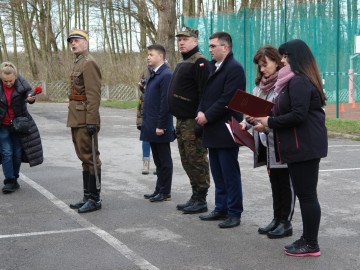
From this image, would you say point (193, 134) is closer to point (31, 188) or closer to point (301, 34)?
point (31, 188)

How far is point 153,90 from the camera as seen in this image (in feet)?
24.3

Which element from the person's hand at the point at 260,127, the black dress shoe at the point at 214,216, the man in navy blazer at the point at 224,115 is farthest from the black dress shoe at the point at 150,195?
the person's hand at the point at 260,127

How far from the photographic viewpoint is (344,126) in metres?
15.4

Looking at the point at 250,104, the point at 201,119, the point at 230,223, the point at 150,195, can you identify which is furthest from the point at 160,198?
the point at 250,104

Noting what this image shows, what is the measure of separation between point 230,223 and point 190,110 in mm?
1345

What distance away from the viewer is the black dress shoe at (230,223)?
615cm

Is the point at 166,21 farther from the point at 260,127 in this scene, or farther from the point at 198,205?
the point at 260,127

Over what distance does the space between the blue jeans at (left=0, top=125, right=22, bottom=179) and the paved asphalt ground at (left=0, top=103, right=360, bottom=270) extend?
1.05 feet

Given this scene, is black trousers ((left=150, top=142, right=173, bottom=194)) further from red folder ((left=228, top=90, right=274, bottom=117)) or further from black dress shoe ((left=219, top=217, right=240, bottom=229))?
red folder ((left=228, top=90, right=274, bottom=117))

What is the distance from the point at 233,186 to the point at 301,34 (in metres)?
14.9

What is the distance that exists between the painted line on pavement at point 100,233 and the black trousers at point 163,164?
1.17 meters

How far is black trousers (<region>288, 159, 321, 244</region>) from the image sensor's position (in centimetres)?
511

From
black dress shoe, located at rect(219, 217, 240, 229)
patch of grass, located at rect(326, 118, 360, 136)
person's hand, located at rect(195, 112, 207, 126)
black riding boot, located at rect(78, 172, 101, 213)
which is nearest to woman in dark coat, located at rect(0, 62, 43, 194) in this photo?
black riding boot, located at rect(78, 172, 101, 213)

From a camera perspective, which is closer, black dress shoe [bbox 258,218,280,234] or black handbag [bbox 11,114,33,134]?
black dress shoe [bbox 258,218,280,234]
